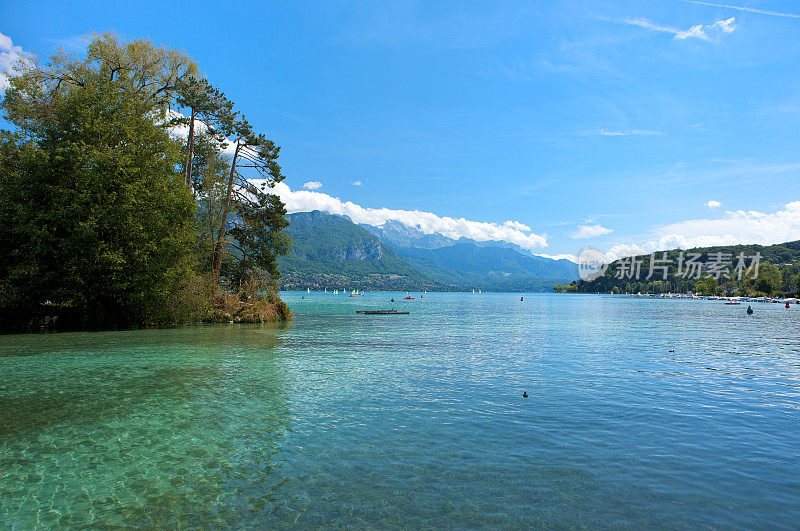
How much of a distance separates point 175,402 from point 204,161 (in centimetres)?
3840

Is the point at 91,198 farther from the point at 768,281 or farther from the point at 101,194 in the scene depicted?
the point at 768,281

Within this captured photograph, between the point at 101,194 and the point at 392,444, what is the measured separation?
29570mm

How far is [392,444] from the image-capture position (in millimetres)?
9500

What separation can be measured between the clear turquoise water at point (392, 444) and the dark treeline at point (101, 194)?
11782mm

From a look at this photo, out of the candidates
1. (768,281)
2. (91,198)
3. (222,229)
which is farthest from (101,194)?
(768,281)

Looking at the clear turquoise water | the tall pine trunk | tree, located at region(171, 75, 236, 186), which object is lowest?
the clear turquoise water

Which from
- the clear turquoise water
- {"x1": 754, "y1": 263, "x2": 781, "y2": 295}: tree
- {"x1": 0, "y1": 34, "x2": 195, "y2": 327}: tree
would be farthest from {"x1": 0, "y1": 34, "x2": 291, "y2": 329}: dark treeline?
{"x1": 754, "y1": 263, "x2": 781, "y2": 295}: tree

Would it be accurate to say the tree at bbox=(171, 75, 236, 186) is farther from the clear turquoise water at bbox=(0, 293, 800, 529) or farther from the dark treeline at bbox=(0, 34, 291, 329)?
the clear turquoise water at bbox=(0, 293, 800, 529)

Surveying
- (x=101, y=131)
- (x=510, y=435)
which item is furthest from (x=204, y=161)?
(x=510, y=435)

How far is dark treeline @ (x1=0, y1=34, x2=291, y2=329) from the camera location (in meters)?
29.0

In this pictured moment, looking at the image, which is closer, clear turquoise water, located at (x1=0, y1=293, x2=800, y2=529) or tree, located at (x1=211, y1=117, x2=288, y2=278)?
clear turquoise water, located at (x1=0, y1=293, x2=800, y2=529)

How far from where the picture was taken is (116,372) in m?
17.3

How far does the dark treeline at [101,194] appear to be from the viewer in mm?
28969

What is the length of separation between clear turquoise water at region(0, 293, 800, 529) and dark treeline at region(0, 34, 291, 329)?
1178 centimetres
